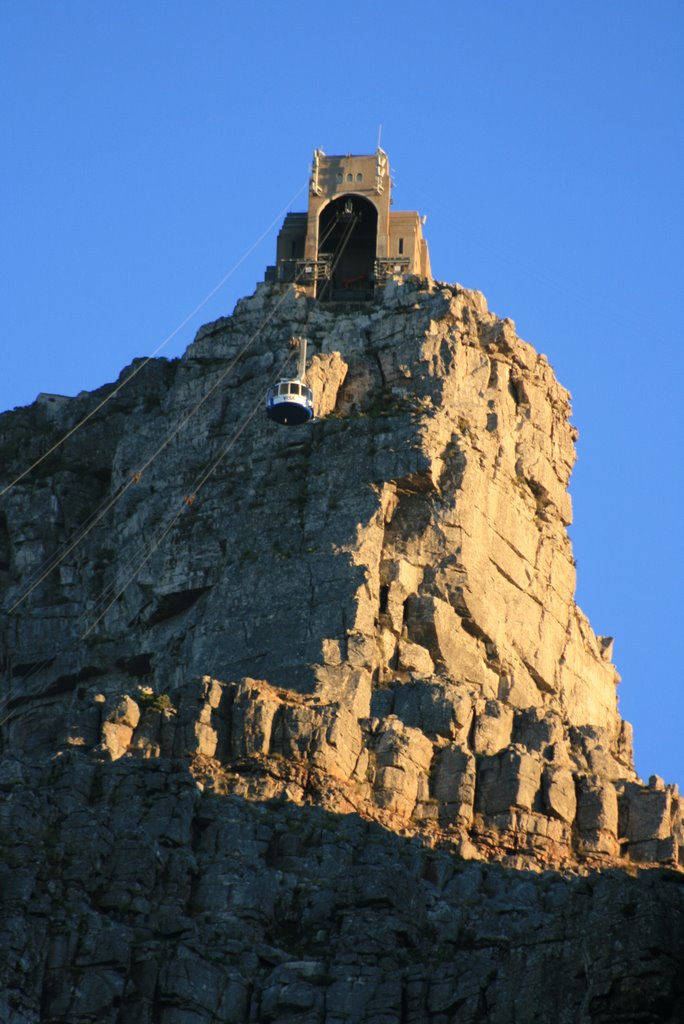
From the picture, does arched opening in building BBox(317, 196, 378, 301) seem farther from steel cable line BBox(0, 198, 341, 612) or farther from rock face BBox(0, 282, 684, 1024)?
steel cable line BBox(0, 198, 341, 612)

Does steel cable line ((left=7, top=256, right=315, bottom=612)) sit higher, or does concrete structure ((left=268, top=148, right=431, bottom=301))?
concrete structure ((left=268, top=148, right=431, bottom=301))

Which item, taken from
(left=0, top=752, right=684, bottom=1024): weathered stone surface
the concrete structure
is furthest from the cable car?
(left=0, top=752, right=684, bottom=1024): weathered stone surface

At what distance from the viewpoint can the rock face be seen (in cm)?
10638

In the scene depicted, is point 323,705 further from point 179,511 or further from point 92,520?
point 92,520

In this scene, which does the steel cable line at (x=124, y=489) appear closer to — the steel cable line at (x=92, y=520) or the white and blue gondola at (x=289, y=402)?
the steel cable line at (x=92, y=520)

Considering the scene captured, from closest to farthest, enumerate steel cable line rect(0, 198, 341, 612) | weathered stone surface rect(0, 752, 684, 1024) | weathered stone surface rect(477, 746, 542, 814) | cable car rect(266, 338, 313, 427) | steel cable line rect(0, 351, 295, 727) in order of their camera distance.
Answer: weathered stone surface rect(0, 752, 684, 1024)
weathered stone surface rect(477, 746, 542, 814)
cable car rect(266, 338, 313, 427)
steel cable line rect(0, 351, 295, 727)
steel cable line rect(0, 198, 341, 612)

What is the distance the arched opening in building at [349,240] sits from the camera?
494 ft

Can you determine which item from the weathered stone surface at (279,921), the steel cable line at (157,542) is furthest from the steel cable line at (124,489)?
the weathered stone surface at (279,921)

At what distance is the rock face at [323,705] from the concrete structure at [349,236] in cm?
314

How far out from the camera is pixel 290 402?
438 ft

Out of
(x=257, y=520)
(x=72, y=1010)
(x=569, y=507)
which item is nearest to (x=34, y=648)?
(x=257, y=520)

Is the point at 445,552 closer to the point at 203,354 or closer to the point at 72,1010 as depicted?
the point at 203,354

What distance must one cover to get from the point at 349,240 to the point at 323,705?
36766 mm

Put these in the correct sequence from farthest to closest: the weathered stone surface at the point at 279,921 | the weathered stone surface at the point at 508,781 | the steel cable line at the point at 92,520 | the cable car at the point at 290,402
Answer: the steel cable line at the point at 92,520 < the cable car at the point at 290,402 < the weathered stone surface at the point at 508,781 < the weathered stone surface at the point at 279,921
